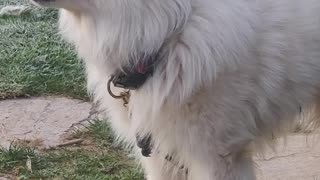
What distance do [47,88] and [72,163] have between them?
101 centimetres

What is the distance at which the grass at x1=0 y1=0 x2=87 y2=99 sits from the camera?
467 cm

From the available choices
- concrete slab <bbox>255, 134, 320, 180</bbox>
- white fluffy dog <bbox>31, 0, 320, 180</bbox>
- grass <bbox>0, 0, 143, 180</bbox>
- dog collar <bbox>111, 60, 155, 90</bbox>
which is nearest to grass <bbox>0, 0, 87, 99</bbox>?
grass <bbox>0, 0, 143, 180</bbox>

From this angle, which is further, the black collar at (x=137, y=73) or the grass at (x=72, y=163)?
the grass at (x=72, y=163)

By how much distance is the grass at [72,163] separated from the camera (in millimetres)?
3684

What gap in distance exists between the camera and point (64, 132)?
4133mm

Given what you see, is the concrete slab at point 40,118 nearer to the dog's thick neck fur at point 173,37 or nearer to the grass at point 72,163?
the grass at point 72,163

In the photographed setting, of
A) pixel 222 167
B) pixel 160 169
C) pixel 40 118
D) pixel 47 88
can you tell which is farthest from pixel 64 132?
pixel 222 167

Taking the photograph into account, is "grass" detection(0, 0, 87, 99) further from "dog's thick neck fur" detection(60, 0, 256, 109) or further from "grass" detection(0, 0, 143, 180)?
"dog's thick neck fur" detection(60, 0, 256, 109)

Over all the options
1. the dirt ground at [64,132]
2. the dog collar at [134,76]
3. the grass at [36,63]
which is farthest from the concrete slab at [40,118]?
the dog collar at [134,76]

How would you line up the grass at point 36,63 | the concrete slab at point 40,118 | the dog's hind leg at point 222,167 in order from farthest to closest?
the grass at point 36,63, the concrete slab at point 40,118, the dog's hind leg at point 222,167

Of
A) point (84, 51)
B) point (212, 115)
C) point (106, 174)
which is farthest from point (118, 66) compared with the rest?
point (106, 174)

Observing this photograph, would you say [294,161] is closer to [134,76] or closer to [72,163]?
[72,163]

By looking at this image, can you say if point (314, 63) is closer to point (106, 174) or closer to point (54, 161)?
point (106, 174)

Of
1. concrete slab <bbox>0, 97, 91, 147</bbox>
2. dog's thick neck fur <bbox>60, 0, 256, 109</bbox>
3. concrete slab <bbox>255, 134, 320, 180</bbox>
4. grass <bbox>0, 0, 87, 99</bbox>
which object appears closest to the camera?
dog's thick neck fur <bbox>60, 0, 256, 109</bbox>
